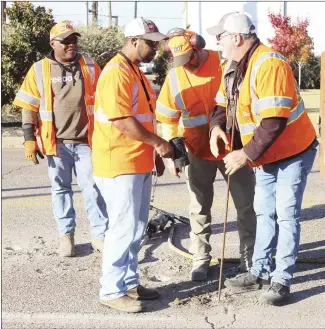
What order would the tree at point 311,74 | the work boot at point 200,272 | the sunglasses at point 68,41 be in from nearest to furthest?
the work boot at point 200,272
the sunglasses at point 68,41
the tree at point 311,74

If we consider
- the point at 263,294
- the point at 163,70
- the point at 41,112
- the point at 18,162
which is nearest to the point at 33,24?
the point at 18,162

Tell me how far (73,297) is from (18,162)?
7.13 meters

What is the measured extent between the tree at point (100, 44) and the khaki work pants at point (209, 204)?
15.1 meters

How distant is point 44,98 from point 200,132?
1.60 metres

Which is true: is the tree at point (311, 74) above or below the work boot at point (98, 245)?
above

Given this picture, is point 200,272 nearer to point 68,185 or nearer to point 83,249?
point 83,249

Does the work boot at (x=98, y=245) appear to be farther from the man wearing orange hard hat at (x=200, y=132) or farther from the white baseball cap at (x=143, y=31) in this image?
the white baseball cap at (x=143, y=31)

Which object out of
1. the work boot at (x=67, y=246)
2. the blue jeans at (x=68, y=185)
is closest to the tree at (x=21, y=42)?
Answer: the blue jeans at (x=68, y=185)

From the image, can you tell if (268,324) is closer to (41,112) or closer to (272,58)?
(272,58)

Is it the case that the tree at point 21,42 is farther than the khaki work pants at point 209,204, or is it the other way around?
the tree at point 21,42

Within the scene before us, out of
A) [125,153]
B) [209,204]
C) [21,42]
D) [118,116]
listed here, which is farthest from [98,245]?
[21,42]

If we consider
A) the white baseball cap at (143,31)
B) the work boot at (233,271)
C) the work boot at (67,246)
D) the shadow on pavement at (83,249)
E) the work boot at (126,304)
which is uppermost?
the white baseball cap at (143,31)

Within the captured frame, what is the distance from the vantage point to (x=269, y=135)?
470cm

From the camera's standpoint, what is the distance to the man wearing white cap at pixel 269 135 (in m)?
4.68
